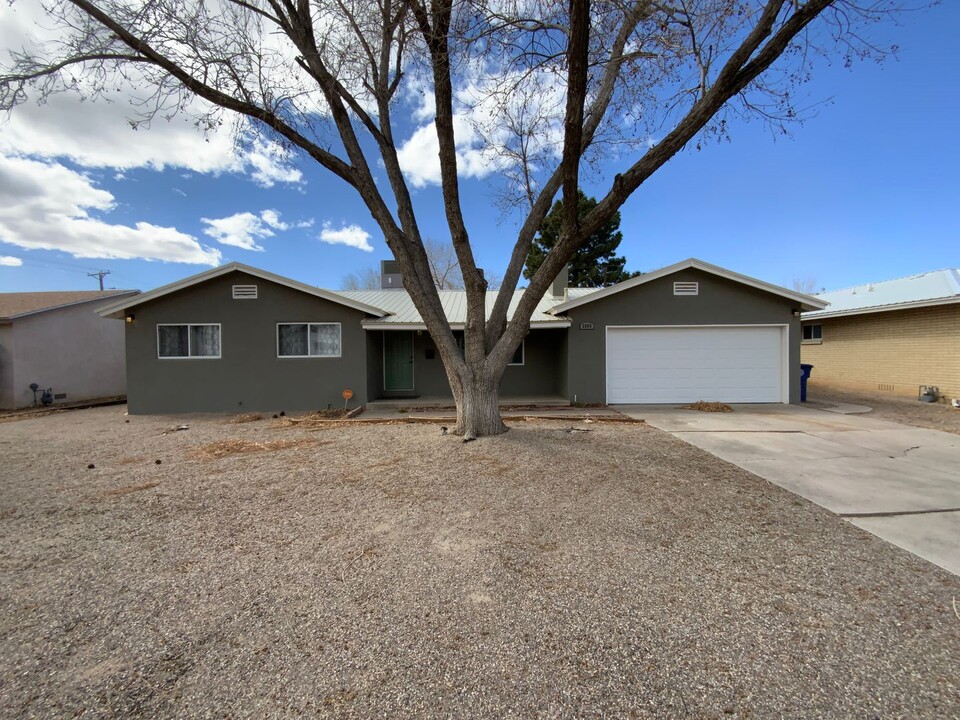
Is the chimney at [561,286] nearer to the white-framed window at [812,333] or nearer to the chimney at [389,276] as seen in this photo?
the chimney at [389,276]

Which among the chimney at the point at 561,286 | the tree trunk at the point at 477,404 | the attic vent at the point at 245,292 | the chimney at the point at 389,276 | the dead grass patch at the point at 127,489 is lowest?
the dead grass patch at the point at 127,489

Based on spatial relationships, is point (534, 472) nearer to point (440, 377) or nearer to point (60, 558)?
point (60, 558)

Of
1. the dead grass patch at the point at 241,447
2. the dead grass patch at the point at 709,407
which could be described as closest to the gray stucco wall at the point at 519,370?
the dead grass patch at the point at 709,407

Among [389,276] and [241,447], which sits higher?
[389,276]

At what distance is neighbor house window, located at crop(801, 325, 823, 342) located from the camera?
16297mm

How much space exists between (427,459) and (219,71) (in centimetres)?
646

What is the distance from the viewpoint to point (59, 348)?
551 inches

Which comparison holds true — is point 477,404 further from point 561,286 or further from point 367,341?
point 561,286

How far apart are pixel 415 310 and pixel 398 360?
5.42ft

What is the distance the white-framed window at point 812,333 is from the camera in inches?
642

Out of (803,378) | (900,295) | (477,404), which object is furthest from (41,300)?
(900,295)

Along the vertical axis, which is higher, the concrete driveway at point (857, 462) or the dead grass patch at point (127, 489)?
the dead grass patch at point (127, 489)

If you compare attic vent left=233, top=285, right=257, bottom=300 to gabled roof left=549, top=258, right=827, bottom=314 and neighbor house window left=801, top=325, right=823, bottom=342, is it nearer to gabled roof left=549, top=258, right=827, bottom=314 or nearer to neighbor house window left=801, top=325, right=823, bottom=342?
gabled roof left=549, top=258, right=827, bottom=314

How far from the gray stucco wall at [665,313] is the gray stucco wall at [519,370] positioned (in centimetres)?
146
